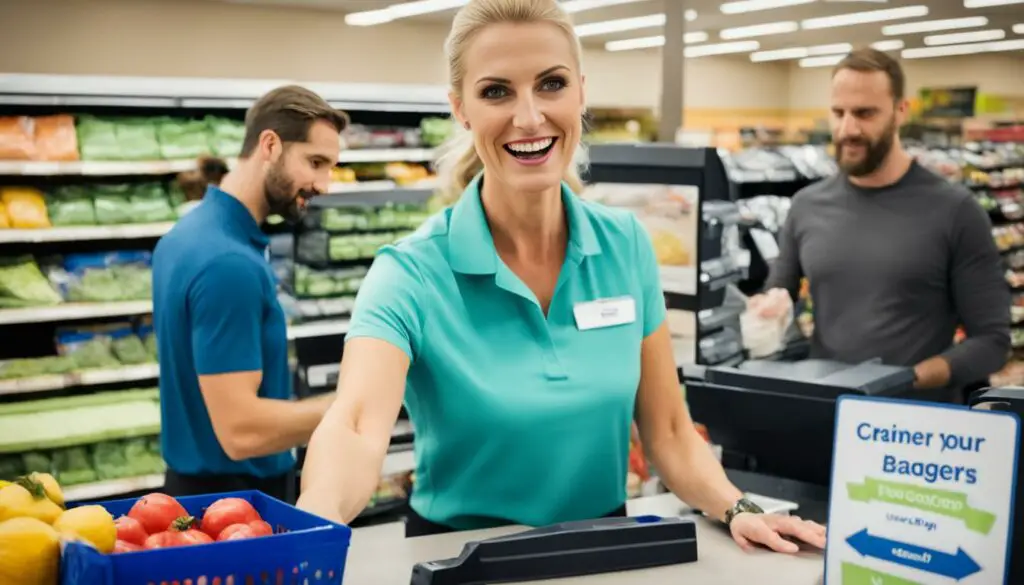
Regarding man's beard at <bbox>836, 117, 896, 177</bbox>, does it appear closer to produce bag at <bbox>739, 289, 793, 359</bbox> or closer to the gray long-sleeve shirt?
the gray long-sleeve shirt

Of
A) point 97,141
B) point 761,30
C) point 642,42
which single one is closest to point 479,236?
point 97,141

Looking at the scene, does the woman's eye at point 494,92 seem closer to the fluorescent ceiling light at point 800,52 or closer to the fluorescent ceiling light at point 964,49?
the fluorescent ceiling light at point 964,49

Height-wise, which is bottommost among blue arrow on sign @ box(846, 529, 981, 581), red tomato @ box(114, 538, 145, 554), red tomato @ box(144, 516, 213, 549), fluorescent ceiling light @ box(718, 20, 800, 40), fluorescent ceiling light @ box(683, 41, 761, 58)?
blue arrow on sign @ box(846, 529, 981, 581)

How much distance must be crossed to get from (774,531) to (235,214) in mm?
1989

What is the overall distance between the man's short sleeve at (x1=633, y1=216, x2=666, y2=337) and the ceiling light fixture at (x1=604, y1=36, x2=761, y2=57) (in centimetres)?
1291

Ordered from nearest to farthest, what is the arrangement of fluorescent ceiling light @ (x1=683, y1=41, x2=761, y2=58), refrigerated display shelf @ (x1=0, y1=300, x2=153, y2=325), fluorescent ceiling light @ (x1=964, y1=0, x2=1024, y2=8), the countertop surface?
the countertop surface → refrigerated display shelf @ (x1=0, y1=300, x2=153, y2=325) → fluorescent ceiling light @ (x1=964, y1=0, x2=1024, y2=8) → fluorescent ceiling light @ (x1=683, y1=41, x2=761, y2=58)

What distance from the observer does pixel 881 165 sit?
3.56 meters

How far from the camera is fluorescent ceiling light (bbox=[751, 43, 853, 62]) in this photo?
18891 millimetres

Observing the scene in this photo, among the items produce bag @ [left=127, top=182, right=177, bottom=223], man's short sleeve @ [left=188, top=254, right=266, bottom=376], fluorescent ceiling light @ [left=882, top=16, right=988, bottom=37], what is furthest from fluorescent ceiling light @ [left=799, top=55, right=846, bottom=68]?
man's short sleeve @ [left=188, top=254, right=266, bottom=376]

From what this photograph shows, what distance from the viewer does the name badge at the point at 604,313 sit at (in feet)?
6.48

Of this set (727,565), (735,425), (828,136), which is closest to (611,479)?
(727,565)

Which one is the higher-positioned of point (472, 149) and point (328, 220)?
point (472, 149)

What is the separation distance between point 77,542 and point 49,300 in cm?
438

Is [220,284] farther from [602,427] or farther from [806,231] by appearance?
[806,231]
